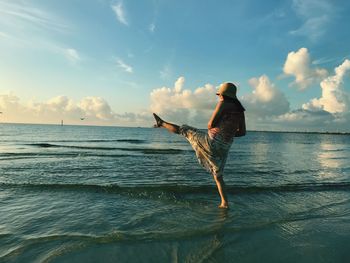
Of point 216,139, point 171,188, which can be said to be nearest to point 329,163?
point 171,188

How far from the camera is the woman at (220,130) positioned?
658 centimetres

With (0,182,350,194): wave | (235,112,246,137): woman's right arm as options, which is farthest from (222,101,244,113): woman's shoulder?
(0,182,350,194): wave

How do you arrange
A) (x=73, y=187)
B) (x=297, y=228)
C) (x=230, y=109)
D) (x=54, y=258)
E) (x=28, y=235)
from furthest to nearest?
(x=73, y=187) → (x=230, y=109) → (x=297, y=228) → (x=28, y=235) → (x=54, y=258)

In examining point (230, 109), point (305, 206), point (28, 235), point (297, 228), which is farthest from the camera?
point (305, 206)

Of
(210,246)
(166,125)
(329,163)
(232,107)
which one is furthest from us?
(329,163)

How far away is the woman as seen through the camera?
259 inches

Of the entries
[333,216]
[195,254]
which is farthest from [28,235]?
[333,216]

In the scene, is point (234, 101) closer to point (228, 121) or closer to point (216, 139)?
point (228, 121)

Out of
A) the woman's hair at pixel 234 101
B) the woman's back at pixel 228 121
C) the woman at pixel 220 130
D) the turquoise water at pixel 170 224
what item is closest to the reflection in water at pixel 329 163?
the turquoise water at pixel 170 224

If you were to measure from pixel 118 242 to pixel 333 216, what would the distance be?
5.40m

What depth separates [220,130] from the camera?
679 cm

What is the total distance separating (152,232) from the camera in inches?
224

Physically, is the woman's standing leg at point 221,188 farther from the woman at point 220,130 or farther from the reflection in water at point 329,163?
the reflection in water at point 329,163

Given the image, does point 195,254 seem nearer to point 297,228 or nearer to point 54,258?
point 54,258
